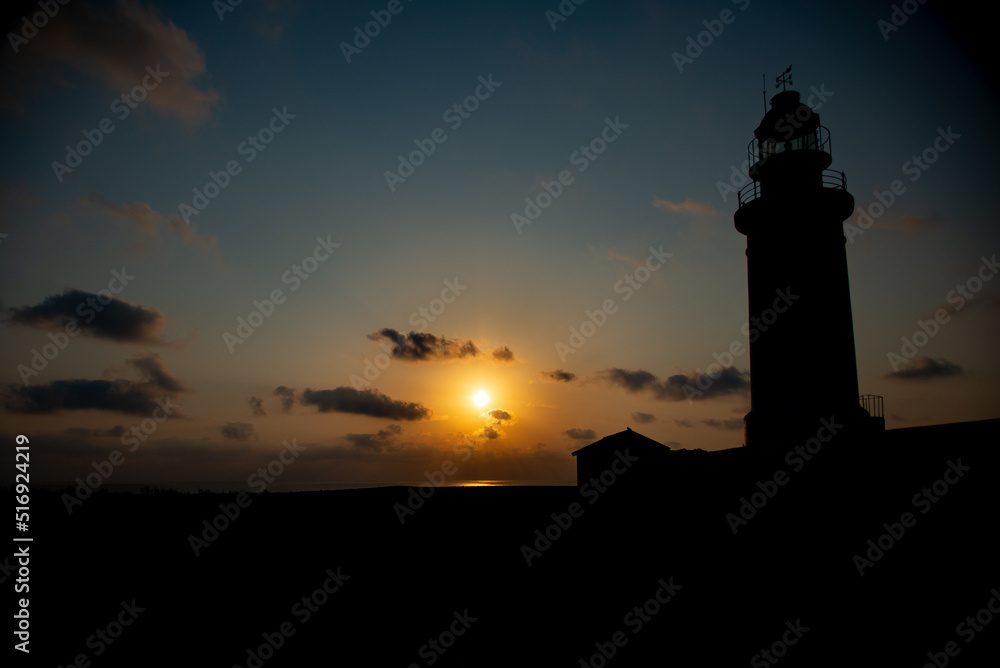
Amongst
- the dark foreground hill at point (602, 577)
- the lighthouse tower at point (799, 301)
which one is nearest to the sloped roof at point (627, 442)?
the lighthouse tower at point (799, 301)

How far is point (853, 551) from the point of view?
8.12 m

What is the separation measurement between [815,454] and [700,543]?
9.94 ft

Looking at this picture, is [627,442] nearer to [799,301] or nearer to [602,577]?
[799,301]

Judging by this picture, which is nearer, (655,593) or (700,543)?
(655,593)

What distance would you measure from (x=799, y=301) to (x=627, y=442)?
11761mm

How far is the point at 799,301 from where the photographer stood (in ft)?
53.2

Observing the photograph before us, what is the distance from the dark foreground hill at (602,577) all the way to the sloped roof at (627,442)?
43.2ft

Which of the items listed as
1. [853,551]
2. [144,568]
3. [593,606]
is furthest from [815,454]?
[144,568]

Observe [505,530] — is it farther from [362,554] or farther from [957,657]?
[957,657]

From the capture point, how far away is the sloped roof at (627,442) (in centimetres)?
2508

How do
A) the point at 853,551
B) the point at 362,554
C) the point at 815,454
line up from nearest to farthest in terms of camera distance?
1. the point at 853,551
2. the point at 815,454
3. the point at 362,554

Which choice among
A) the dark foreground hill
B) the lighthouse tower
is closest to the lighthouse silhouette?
the lighthouse tower

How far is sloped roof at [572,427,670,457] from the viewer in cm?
2508

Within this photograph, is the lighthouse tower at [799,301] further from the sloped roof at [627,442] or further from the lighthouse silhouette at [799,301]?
the sloped roof at [627,442]
